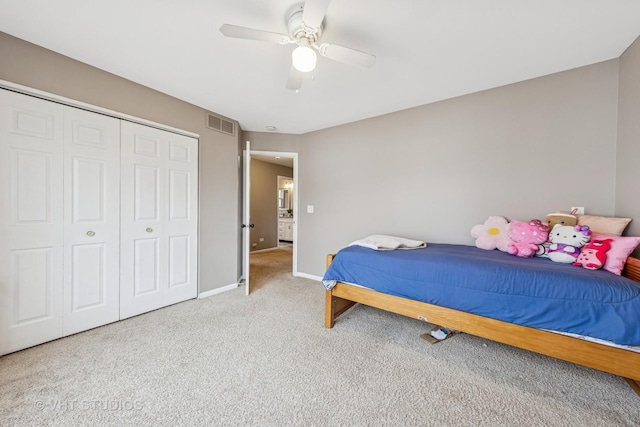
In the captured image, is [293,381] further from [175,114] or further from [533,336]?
[175,114]

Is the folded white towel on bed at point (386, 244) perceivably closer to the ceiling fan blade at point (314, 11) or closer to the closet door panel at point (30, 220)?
the ceiling fan blade at point (314, 11)

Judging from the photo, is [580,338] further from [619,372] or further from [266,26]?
[266,26]

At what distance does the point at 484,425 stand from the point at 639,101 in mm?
2367

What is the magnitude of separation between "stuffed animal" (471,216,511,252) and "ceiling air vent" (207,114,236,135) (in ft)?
10.4

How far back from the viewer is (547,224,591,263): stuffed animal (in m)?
1.70

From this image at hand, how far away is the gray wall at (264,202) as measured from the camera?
5859 millimetres

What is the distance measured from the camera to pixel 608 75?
192 centimetres

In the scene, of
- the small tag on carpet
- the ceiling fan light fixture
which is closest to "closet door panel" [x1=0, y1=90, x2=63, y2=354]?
the ceiling fan light fixture

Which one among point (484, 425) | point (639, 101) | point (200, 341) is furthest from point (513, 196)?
point (200, 341)

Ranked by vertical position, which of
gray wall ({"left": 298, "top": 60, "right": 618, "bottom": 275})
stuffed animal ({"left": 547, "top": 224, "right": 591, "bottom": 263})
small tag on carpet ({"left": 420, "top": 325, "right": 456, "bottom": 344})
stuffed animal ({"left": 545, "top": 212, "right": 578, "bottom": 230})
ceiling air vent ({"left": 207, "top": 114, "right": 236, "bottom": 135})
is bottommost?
small tag on carpet ({"left": 420, "top": 325, "right": 456, "bottom": 344})

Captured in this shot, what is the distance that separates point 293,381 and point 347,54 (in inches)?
84.0

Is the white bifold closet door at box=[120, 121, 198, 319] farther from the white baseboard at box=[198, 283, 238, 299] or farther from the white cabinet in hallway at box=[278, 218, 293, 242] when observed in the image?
the white cabinet in hallway at box=[278, 218, 293, 242]

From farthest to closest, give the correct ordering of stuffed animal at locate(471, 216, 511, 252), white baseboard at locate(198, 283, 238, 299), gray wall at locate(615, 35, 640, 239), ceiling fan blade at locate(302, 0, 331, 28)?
white baseboard at locate(198, 283, 238, 299) < stuffed animal at locate(471, 216, 511, 252) < gray wall at locate(615, 35, 640, 239) < ceiling fan blade at locate(302, 0, 331, 28)

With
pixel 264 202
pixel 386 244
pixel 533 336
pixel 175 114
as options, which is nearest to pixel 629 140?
pixel 533 336
